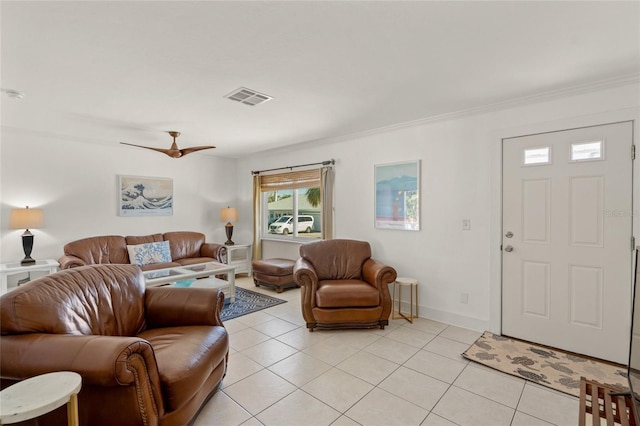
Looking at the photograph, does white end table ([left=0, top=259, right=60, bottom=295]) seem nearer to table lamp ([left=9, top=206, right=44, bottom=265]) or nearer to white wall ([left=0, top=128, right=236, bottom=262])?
table lamp ([left=9, top=206, right=44, bottom=265])

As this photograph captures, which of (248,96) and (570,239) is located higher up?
(248,96)

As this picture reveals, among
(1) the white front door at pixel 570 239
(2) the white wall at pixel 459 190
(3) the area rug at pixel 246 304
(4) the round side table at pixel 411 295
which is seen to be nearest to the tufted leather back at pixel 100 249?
(3) the area rug at pixel 246 304

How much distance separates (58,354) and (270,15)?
205 cm

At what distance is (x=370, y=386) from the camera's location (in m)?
2.23

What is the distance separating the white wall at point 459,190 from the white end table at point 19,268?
13.5ft

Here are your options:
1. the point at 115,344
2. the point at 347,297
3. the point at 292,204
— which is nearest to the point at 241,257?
the point at 292,204

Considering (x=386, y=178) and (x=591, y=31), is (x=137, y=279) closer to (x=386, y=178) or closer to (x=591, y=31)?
(x=386, y=178)

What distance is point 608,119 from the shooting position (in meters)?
2.53

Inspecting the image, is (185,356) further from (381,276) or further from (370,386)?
(381,276)

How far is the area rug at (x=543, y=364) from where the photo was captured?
7.39 ft

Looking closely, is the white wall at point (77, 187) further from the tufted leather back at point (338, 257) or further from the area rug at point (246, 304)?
A: the tufted leather back at point (338, 257)

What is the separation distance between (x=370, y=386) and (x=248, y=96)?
9.04 ft

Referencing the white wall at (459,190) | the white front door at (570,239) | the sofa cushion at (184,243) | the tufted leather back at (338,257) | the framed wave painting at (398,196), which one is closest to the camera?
the white front door at (570,239)

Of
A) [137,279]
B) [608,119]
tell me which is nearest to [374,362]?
[137,279]
